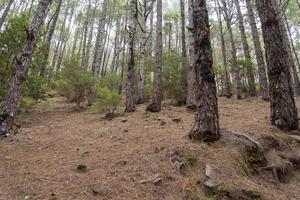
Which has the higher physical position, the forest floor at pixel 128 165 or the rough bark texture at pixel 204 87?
the rough bark texture at pixel 204 87

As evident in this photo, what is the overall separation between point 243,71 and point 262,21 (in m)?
6.46

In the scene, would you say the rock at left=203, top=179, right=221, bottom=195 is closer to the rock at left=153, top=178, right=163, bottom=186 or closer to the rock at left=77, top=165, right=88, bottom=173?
the rock at left=153, top=178, right=163, bottom=186

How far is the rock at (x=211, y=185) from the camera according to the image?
3065 mm

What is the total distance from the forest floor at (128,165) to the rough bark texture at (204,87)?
0.70 ft

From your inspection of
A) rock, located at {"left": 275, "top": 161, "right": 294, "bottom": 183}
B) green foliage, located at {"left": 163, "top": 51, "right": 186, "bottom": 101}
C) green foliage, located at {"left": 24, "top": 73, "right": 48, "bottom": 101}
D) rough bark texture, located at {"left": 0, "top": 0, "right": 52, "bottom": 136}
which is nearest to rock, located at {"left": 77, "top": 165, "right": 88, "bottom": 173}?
rough bark texture, located at {"left": 0, "top": 0, "right": 52, "bottom": 136}

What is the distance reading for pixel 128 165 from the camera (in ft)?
12.0

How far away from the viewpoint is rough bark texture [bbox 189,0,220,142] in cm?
408

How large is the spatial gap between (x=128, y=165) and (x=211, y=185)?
3.92 ft

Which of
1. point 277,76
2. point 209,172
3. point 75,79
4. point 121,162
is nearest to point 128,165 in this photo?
point 121,162

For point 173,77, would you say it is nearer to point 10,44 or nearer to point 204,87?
point 10,44

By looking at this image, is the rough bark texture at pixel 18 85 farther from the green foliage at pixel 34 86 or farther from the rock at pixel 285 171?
the rock at pixel 285 171

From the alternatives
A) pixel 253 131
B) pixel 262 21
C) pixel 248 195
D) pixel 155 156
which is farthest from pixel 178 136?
pixel 262 21

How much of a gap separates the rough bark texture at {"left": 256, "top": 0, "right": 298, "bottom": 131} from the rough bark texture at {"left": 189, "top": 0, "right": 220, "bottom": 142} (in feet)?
6.24

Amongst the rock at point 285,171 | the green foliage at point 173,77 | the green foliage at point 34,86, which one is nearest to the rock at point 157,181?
the rock at point 285,171
